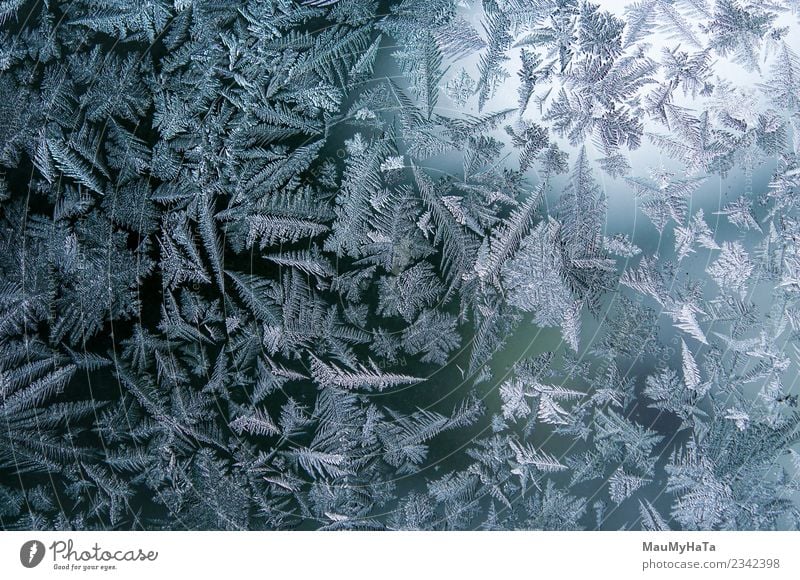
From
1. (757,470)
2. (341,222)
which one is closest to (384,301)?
(341,222)

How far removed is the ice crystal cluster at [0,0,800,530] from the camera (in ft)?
1.84

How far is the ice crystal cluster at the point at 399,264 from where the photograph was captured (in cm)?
56

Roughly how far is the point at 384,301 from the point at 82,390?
328 millimetres
